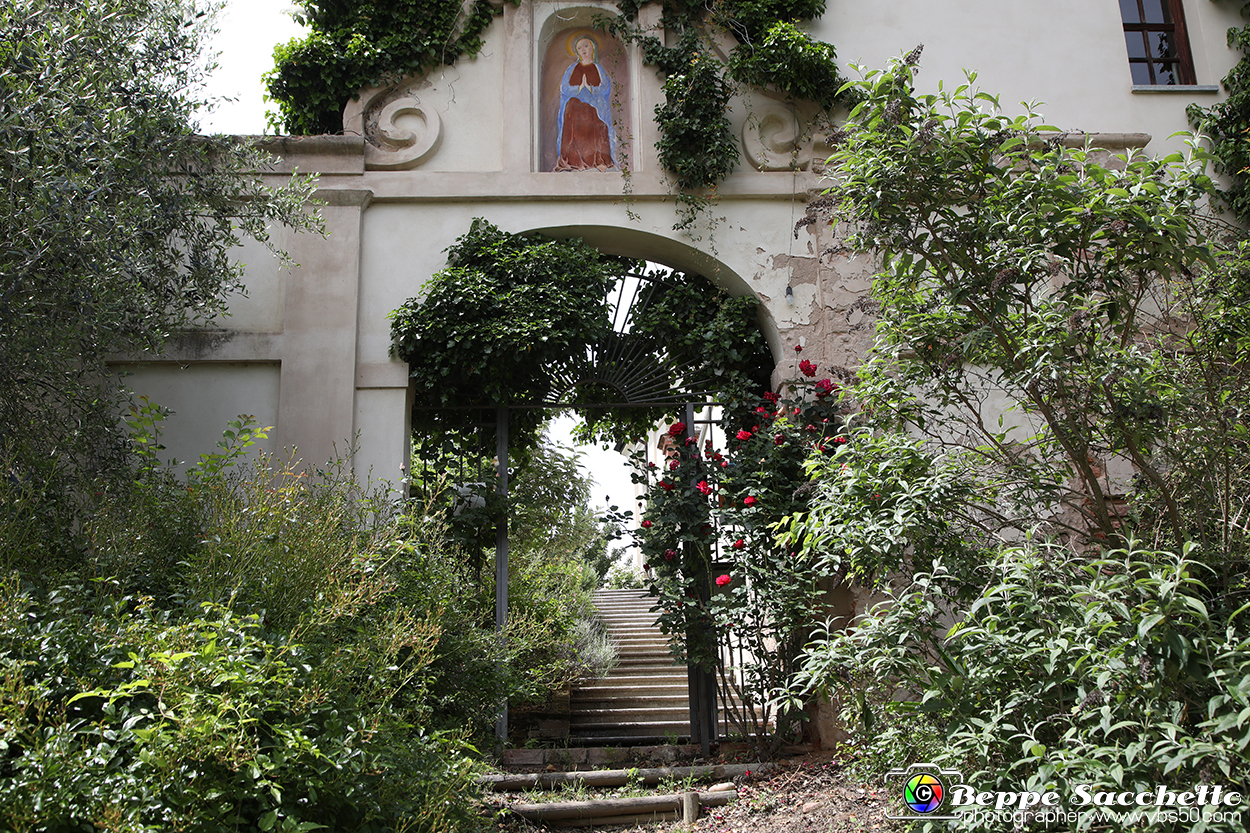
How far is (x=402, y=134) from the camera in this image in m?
6.40

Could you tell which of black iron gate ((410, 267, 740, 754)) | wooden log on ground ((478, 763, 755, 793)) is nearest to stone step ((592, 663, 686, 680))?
black iron gate ((410, 267, 740, 754))

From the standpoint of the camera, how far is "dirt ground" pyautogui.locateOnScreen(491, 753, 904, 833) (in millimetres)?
4152

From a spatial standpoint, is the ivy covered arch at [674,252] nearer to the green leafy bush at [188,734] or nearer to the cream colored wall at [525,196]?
the cream colored wall at [525,196]

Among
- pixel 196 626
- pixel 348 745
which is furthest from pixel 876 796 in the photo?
pixel 196 626

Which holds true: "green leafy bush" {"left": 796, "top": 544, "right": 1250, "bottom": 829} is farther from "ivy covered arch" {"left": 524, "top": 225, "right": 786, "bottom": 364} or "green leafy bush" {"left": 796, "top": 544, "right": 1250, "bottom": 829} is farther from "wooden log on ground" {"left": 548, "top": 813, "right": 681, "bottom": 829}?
"ivy covered arch" {"left": 524, "top": 225, "right": 786, "bottom": 364}

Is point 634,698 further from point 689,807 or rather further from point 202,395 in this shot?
point 202,395

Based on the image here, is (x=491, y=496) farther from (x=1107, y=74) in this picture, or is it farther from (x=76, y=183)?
(x=1107, y=74)

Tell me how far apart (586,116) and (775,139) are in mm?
1459

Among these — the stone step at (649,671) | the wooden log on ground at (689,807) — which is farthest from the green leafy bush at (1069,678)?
the stone step at (649,671)

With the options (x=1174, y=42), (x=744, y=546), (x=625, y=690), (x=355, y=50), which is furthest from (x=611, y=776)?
(x=1174, y=42)

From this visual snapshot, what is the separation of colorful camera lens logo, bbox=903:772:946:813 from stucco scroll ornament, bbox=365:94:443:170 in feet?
17.0

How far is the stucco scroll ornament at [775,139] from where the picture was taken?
255 inches

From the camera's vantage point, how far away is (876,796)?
14.3 feet

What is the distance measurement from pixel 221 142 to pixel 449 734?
3833 millimetres
